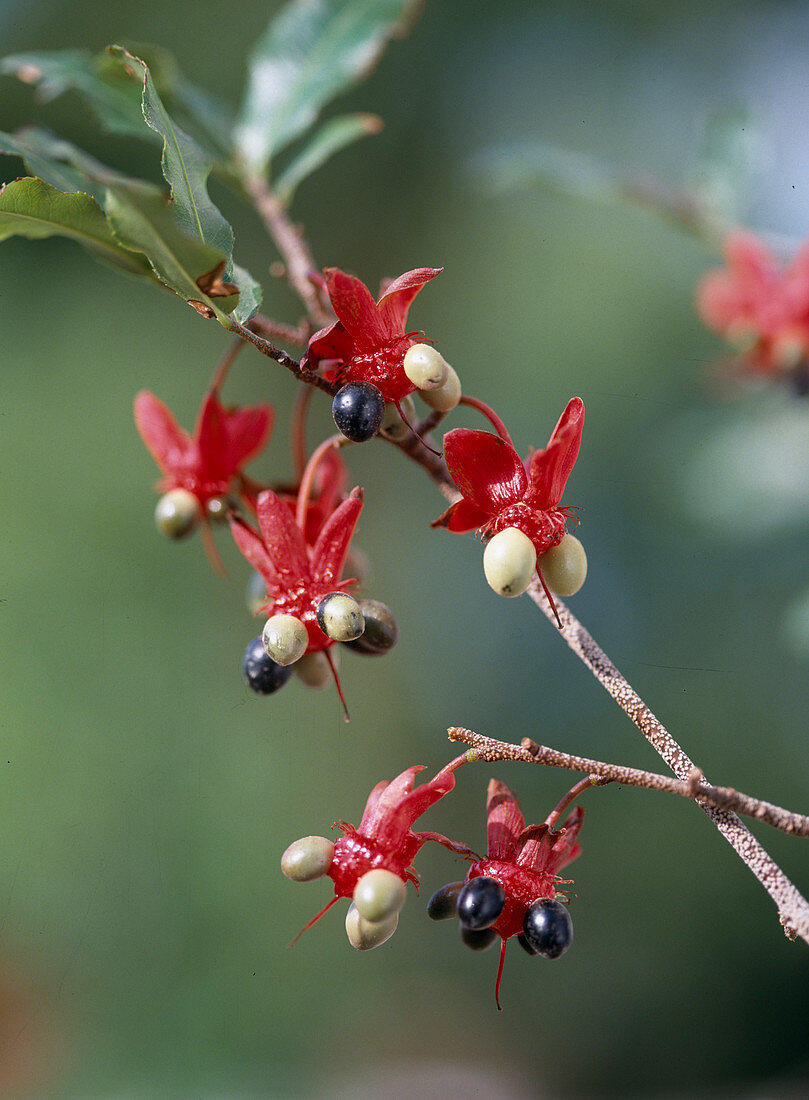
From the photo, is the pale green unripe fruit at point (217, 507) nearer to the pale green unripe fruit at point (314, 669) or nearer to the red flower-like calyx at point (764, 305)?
the pale green unripe fruit at point (314, 669)

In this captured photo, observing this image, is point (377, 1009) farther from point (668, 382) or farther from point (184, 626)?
point (668, 382)

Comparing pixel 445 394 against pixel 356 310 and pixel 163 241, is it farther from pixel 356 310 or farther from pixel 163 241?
pixel 163 241

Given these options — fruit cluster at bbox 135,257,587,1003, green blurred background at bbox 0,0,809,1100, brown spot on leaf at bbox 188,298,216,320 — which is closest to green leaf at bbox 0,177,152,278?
brown spot on leaf at bbox 188,298,216,320

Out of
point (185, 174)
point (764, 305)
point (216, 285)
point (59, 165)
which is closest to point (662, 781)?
point (216, 285)

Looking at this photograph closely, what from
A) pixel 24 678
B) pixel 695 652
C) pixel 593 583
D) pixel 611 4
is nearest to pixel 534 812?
pixel 695 652

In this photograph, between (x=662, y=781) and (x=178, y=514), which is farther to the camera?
(x=178, y=514)

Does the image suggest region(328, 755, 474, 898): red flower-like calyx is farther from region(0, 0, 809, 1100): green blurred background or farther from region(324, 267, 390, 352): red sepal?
region(0, 0, 809, 1100): green blurred background
